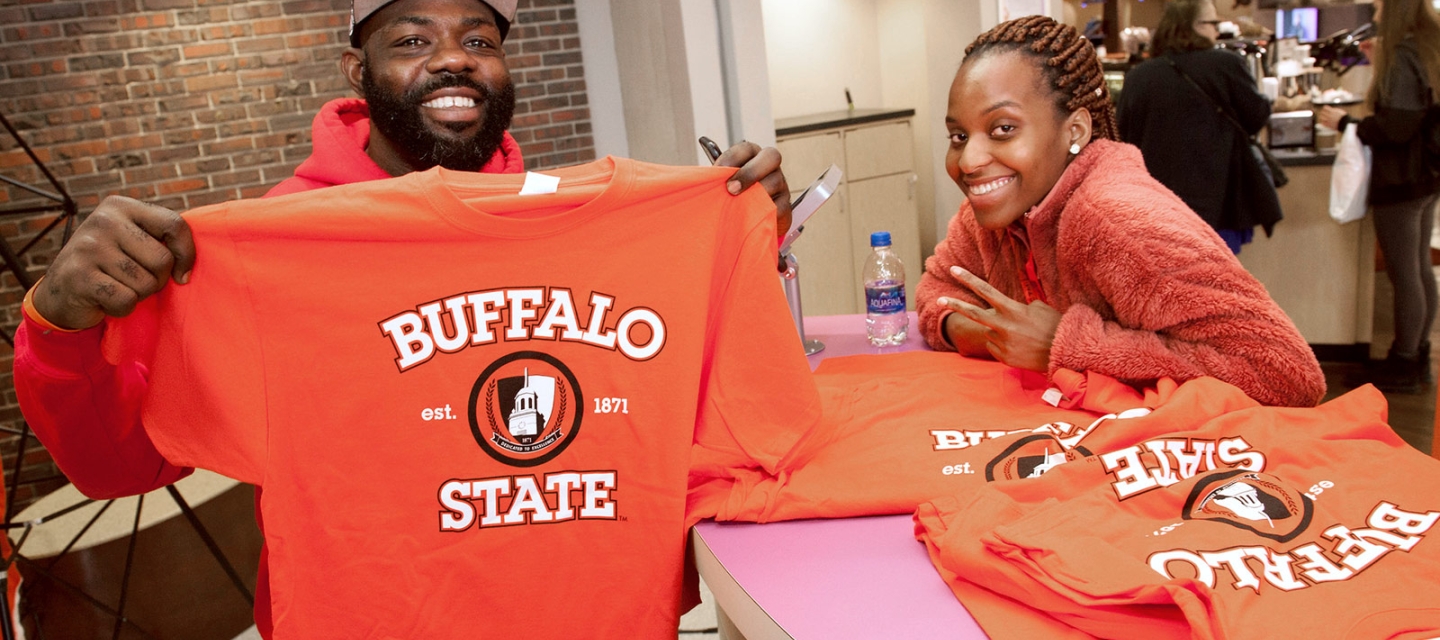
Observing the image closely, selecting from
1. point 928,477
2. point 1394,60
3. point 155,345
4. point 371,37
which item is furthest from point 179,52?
point 1394,60

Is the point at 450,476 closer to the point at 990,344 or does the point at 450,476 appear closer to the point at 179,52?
the point at 990,344

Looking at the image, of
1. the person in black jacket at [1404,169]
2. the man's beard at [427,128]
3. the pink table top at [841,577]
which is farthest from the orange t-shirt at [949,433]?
the person in black jacket at [1404,169]

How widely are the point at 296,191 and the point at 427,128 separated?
0.81 feet

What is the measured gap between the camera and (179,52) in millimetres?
4473

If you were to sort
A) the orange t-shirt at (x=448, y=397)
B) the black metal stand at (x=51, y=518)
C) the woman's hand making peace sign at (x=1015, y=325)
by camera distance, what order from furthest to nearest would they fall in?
the black metal stand at (x=51, y=518), the woman's hand making peace sign at (x=1015, y=325), the orange t-shirt at (x=448, y=397)

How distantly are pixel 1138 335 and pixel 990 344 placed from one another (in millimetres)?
269

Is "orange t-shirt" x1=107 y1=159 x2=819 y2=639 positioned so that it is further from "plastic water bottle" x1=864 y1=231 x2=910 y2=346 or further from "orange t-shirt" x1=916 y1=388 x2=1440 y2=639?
"plastic water bottle" x1=864 y1=231 x2=910 y2=346

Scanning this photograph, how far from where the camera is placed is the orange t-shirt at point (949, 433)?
1268 millimetres

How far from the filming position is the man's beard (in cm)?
169

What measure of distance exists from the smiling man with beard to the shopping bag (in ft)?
11.7

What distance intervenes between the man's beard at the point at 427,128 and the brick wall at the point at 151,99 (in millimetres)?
3330

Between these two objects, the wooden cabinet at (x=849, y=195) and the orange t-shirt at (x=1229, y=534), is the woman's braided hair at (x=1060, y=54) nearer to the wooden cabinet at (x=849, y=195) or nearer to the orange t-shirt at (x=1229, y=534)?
the orange t-shirt at (x=1229, y=534)

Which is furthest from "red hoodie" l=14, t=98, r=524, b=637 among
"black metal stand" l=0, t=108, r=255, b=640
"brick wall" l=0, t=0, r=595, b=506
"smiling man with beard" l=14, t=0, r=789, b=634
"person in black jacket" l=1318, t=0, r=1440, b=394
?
"person in black jacket" l=1318, t=0, r=1440, b=394

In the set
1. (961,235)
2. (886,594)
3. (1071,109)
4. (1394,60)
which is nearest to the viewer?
(886,594)
